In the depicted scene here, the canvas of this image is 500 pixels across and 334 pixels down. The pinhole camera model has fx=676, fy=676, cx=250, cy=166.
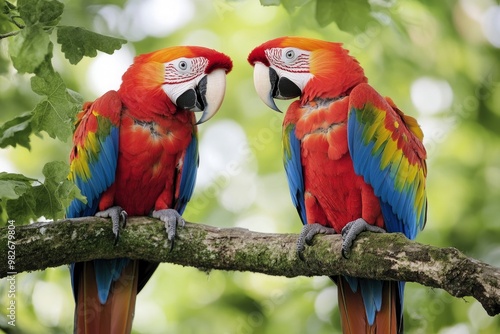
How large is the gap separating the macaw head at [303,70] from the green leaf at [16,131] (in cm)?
151

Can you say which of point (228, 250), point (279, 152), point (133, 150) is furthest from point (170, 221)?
point (279, 152)

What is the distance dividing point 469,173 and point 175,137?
13.6 feet

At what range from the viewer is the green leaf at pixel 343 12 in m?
4.07

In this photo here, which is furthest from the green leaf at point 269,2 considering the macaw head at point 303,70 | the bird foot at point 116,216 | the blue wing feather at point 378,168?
the bird foot at point 116,216

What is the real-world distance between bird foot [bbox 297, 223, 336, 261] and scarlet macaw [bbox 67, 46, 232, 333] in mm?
937

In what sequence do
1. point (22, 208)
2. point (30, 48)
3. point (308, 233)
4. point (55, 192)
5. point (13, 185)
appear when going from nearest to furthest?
point (30, 48)
point (13, 185)
point (55, 192)
point (22, 208)
point (308, 233)

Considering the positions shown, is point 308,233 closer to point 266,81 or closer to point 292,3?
point 266,81

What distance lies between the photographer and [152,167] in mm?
4613

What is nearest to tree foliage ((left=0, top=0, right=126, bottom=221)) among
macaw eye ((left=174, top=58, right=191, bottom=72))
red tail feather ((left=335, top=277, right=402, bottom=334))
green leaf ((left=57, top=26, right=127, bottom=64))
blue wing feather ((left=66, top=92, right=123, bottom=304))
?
green leaf ((left=57, top=26, right=127, bottom=64))

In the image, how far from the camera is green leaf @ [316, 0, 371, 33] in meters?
4.07

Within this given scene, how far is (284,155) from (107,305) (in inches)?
63.6

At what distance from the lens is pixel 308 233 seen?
394cm

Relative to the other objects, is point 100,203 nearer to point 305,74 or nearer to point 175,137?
point 175,137

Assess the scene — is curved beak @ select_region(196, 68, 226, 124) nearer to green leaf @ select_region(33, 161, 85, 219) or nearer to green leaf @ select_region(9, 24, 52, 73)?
green leaf @ select_region(33, 161, 85, 219)
